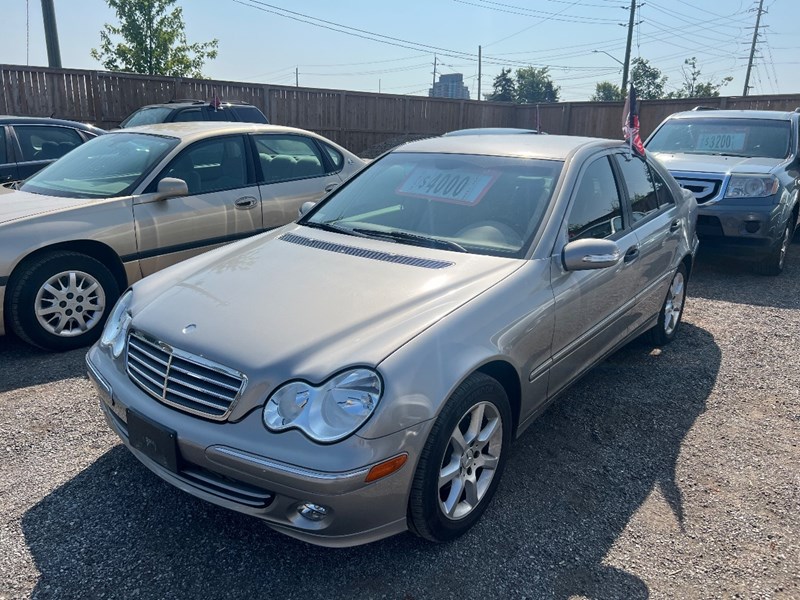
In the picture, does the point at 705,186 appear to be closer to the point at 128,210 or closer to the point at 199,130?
the point at 199,130

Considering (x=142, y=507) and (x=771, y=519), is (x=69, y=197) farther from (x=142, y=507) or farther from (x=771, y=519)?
(x=771, y=519)

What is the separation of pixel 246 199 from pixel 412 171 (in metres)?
2.28

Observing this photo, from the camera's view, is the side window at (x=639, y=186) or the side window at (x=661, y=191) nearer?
the side window at (x=639, y=186)

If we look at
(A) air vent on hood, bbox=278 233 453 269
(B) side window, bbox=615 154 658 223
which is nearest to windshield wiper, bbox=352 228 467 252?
(A) air vent on hood, bbox=278 233 453 269

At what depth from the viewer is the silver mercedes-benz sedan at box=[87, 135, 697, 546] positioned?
224 centimetres

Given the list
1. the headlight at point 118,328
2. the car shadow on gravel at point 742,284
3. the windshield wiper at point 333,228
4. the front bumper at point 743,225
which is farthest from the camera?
the front bumper at point 743,225

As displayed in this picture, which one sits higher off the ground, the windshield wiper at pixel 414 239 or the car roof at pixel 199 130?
the car roof at pixel 199 130

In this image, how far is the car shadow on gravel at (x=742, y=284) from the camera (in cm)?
633

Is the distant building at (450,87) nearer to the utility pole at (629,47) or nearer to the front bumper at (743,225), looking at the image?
the utility pole at (629,47)

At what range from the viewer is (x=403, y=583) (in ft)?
7.99

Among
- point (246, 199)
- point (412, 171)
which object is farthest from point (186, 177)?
point (412, 171)

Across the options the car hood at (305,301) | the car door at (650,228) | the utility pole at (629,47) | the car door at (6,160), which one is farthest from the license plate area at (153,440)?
the utility pole at (629,47)

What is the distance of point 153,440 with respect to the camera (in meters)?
2.46

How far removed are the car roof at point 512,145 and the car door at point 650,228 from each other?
0.27 meters
